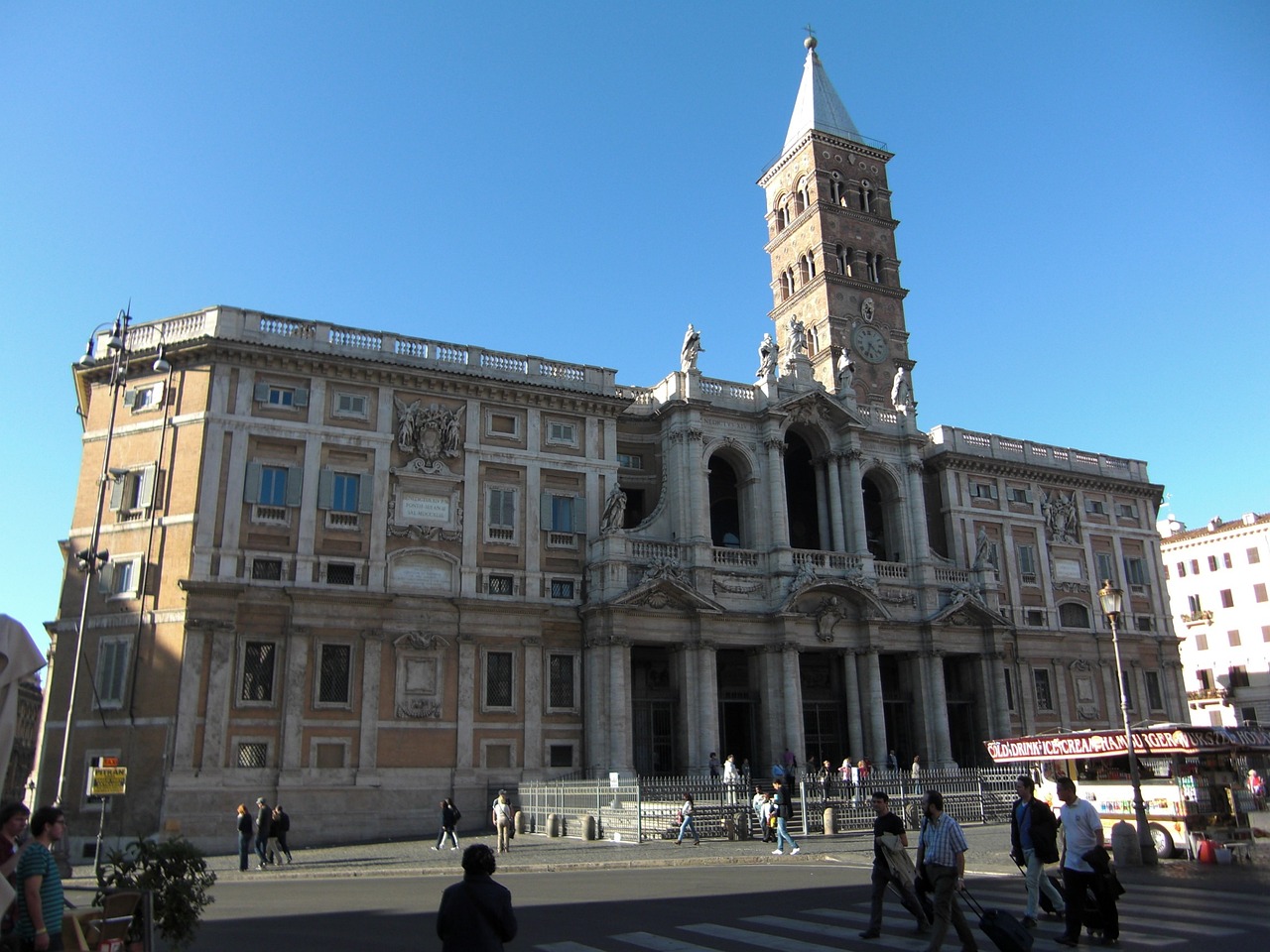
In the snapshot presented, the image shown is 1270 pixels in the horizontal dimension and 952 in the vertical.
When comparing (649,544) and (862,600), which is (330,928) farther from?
(862,600)

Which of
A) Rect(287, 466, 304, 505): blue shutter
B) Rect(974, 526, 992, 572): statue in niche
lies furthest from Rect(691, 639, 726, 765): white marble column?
Rect(287, 466, 304, 505): blue shutter

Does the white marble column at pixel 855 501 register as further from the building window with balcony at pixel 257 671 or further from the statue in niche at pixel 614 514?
the building window with balcony at pixel 257 671

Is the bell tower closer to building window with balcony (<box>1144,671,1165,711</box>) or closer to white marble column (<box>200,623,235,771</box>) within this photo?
building window with balcony (<box>1144,671,1165,711</box>)

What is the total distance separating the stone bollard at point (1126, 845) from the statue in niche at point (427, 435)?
2469 cm

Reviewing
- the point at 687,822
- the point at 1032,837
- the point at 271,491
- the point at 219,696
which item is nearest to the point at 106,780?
the point at 219,696

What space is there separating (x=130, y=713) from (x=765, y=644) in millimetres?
22481

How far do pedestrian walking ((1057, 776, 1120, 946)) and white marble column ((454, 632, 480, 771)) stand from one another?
987 inches

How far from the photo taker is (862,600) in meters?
41.3

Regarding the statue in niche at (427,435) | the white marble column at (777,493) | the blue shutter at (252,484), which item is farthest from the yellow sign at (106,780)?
the white marble column at (777,493)

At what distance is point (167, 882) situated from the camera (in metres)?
10.3

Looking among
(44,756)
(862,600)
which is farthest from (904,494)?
Answer: (44,756)

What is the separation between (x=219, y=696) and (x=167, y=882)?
75.5ft

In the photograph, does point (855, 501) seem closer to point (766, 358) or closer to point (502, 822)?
point (766, 358)

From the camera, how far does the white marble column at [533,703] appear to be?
35344 millimetres
